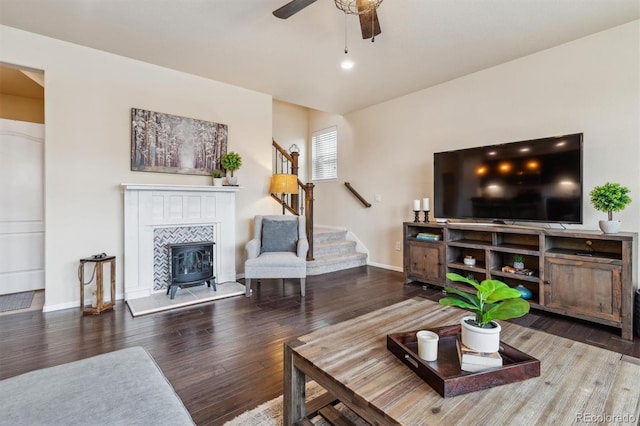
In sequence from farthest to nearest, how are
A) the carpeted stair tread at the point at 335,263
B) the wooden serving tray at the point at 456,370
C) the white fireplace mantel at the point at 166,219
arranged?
the carpeted stair tread at the point at 335,263 < the white fireplace mantel at the point at 166,219 < the wooden serving tray at the point at 456,370

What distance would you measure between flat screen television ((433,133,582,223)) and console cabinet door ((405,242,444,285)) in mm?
469

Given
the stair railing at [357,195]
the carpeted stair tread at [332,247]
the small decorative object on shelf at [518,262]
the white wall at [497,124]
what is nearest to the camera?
the white wall at [497,124]

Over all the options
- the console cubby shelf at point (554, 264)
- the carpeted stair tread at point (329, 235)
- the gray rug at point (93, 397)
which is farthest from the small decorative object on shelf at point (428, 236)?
the gray rug at point (93, 397)

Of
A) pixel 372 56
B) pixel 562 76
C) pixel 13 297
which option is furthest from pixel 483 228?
pixel 13 297

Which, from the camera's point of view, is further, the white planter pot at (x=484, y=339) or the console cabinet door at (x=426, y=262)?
the console cabinet door at (x=426, y=262)

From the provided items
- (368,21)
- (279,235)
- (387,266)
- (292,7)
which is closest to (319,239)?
(387,266)

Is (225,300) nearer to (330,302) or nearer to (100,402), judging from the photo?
(330,302)

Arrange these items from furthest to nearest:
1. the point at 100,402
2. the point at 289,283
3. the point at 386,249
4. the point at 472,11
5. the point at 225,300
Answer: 1. the point at 386,249
2. the point at 289,283
3. the point at 225,300
4. the point at 472,11
5. the point at 100,402

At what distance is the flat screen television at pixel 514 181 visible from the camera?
2867 millimetres

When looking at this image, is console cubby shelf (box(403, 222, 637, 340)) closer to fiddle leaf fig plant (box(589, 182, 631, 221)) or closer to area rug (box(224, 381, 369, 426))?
fiddle leaf fig plant (box(589, 182, 631, 221))

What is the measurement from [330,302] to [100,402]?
8.37ft

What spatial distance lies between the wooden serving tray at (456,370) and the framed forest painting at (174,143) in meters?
3.53

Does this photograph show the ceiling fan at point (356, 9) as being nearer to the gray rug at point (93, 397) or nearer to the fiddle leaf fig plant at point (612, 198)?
the gray rug at point (93, 397)

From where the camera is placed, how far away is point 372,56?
3.40m
